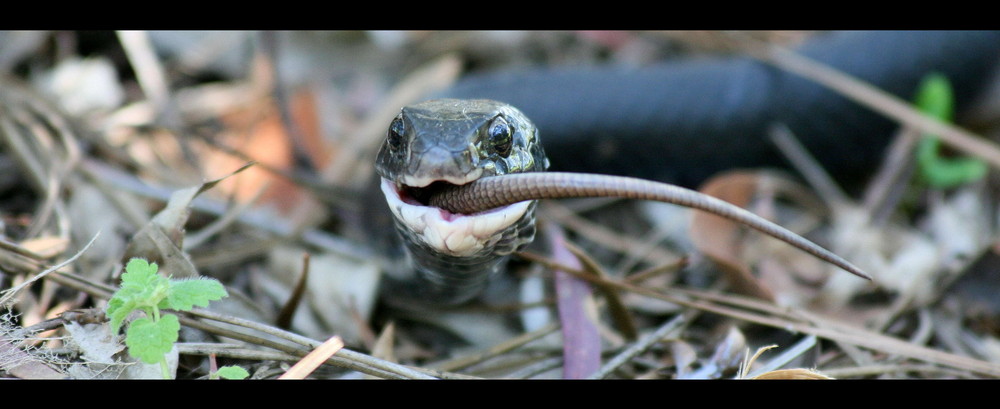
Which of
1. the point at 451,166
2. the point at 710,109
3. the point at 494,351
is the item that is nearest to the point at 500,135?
the point at 451,166

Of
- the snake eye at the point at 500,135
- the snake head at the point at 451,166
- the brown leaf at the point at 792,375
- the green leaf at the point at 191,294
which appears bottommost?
the green leaf at the point at 191,294

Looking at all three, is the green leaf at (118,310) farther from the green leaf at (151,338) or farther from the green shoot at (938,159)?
the green shoot at (938,159)

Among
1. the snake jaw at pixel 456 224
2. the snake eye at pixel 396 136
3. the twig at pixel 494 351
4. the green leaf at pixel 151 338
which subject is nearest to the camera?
the green leaf at pixel 151 338

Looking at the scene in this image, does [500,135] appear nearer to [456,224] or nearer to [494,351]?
[456,224]

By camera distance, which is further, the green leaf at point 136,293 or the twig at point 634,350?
the twig at point 634,350

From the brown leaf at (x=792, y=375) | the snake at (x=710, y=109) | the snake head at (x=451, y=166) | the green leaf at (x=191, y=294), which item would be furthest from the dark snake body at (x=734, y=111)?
the green leaf at (x=191, y=294)

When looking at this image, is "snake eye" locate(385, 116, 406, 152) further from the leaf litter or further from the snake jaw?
the leaf litter

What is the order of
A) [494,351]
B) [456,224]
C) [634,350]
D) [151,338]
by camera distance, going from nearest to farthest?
[151,338], [456,224], [634,350], [494,351]
